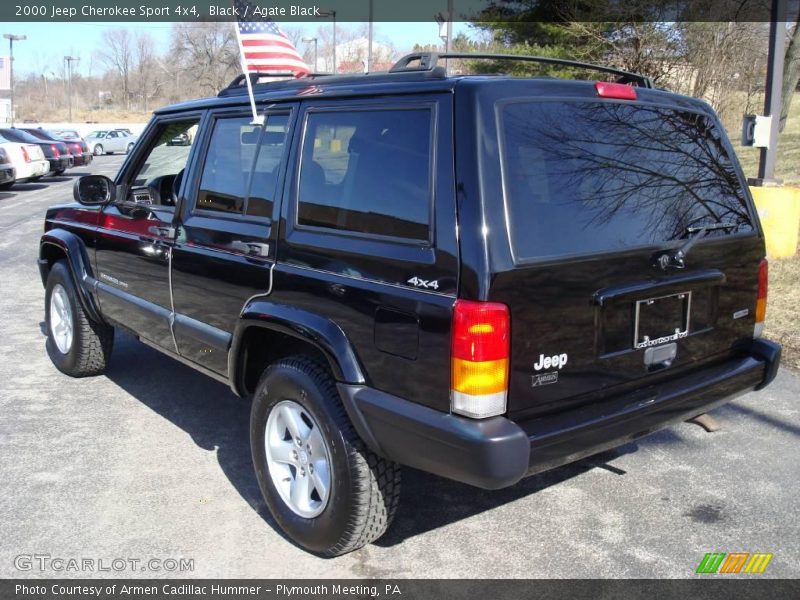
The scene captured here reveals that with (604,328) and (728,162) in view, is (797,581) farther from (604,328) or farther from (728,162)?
(728,162)

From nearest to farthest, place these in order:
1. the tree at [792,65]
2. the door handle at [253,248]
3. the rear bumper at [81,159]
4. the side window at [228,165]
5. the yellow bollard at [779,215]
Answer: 1. the door handle at [253,248]
2. the side window at [228,165]
3. the yellow bollard at [779,215]
4. the tree at [792,65]
5. the rear bumper at [81,159]

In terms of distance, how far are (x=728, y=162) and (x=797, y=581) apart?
6.04 feet

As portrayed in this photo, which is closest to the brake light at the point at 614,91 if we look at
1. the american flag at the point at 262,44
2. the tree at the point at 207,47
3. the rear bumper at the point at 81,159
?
the american flag at the point at 262,44

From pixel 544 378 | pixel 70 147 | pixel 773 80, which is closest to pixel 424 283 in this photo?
pixel 544 378

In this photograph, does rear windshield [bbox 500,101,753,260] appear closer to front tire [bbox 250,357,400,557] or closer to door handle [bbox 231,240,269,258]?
front tire [bbox 250,357,400,557]

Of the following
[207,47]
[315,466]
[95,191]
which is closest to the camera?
[315,466]

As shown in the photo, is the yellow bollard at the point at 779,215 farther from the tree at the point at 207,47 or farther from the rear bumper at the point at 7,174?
the tree at the point at 207,47

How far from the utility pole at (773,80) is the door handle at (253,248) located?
715 cm

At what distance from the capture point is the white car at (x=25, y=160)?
19516 millimetres

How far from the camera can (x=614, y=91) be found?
3129mm

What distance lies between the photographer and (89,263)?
204 inches

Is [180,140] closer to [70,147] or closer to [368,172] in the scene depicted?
[368,172]

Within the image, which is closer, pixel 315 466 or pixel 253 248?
pixel 315 466

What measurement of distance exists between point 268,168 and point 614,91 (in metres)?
1.58
